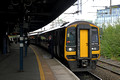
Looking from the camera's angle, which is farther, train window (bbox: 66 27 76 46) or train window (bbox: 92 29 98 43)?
train window (bbox: 92 29 98 43)

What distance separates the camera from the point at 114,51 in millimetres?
15719

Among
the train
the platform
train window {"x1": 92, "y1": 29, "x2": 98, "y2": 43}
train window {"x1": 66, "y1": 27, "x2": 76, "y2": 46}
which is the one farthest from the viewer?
train window {"x1": 92, "y1": 29, "x2": 98, "y2": 43}

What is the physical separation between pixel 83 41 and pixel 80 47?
0.38m

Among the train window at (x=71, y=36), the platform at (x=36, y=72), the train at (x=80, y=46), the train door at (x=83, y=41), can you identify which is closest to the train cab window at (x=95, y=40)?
the train at (x=80, y=46)

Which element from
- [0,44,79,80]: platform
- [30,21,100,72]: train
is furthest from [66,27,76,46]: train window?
[0,44,79,80]: platform

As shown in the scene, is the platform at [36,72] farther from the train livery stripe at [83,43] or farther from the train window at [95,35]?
the train window at [95,35]

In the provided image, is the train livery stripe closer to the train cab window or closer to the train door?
the train door

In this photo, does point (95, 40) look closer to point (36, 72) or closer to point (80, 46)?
point (80, 46)

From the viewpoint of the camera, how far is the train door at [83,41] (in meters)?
9.28

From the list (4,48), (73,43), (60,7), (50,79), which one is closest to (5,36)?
(4,48)

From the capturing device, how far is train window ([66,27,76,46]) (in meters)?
9.52

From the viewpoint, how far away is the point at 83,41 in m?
9.40

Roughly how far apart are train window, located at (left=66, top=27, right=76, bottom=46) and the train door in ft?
1.05

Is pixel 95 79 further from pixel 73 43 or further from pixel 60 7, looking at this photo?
pixel 60 7
